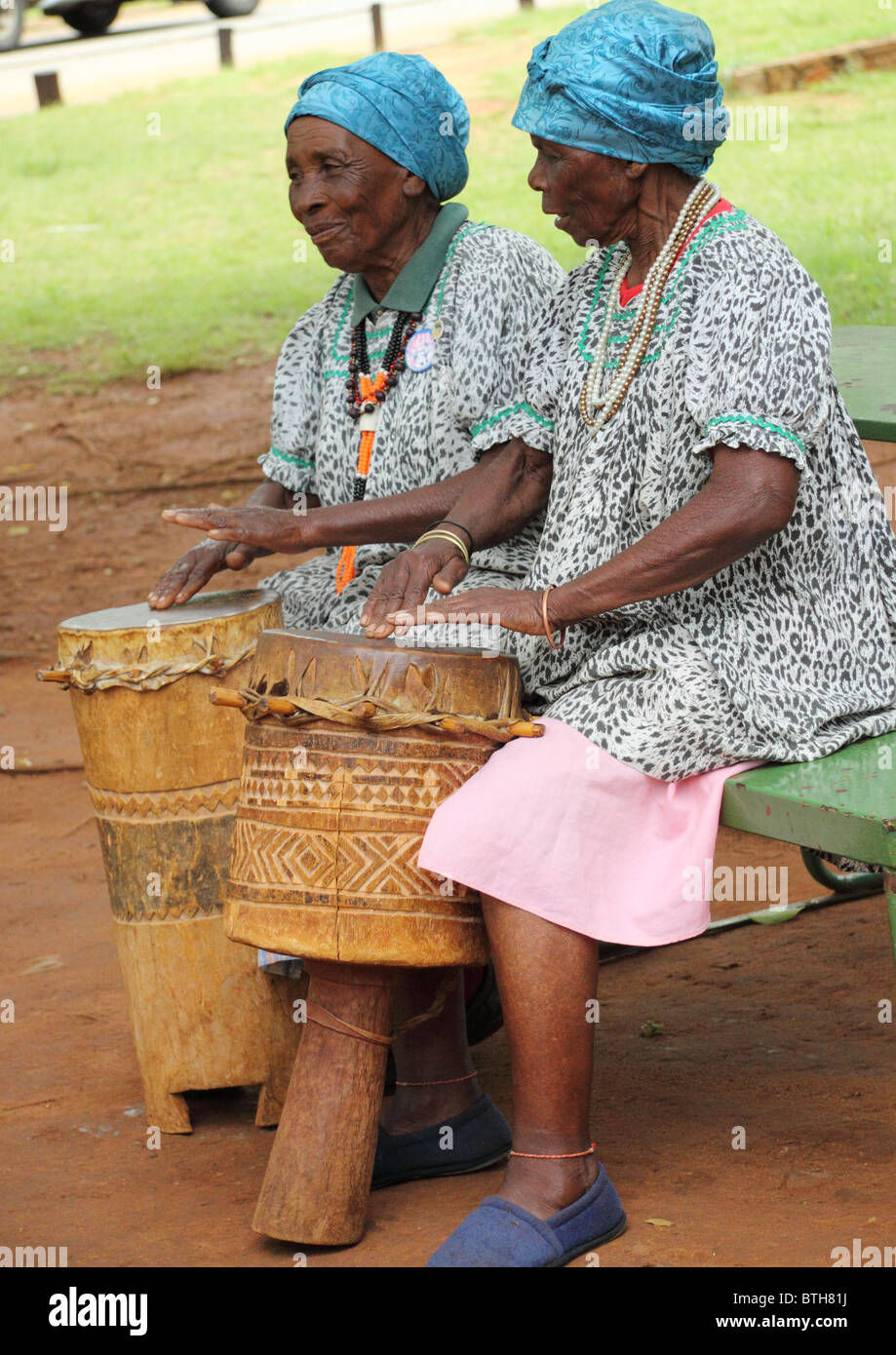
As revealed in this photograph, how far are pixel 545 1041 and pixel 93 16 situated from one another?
60.8ft

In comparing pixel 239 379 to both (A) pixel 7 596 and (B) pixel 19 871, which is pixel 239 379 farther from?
(B) pixel 19 871

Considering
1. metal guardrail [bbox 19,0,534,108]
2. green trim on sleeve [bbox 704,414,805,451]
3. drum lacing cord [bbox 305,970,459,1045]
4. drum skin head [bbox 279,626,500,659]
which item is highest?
green trim on sleeve [bbox 704,414,805,451]

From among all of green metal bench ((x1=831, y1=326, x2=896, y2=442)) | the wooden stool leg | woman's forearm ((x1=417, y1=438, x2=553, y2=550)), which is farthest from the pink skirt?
green metal bench ((x1=831, y1=326, x2=896, y2=442))

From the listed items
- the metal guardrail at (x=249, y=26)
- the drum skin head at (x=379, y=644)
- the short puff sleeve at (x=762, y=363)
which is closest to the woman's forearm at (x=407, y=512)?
the drum skin head at (x=379, y=644)

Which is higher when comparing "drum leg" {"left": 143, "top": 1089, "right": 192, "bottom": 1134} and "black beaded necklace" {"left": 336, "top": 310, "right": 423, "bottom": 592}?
"black beaded necklace" {"left": 336, "top": 310, "right": 423, "bottom": 592}

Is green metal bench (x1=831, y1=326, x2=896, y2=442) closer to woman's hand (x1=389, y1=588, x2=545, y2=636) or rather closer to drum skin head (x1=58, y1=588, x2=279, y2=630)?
woman's hand (x1=389, y1=588, x2=545, y2=636)

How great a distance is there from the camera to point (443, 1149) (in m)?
3.24

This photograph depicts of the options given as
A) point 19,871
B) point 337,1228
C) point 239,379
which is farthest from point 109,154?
point 337,1228

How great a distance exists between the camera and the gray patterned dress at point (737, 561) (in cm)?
281

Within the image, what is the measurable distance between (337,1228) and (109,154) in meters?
13.4

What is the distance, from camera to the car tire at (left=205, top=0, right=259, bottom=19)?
19094mm

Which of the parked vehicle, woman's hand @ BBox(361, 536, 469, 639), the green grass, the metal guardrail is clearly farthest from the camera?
the parked vehicle

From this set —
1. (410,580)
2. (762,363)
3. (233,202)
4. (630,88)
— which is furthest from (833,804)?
(233,202)

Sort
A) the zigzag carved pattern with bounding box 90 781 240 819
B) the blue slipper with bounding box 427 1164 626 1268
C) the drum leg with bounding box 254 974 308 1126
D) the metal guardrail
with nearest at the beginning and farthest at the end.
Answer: the blue slipper with bounding box 427 1164 626 1268, the zigzag carved pattern with bounding box 90 781 240 819, the drum leg with bounding box 254 974 308 1126, the metal guardrail
